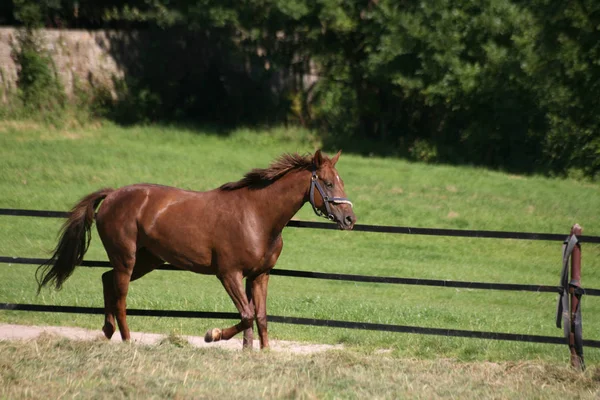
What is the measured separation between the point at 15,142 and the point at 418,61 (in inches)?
436

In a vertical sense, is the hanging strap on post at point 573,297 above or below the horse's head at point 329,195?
below

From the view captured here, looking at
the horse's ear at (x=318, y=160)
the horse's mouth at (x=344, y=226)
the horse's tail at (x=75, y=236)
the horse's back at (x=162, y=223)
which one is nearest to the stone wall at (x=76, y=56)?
the horse's tail at (x=75, y=236)

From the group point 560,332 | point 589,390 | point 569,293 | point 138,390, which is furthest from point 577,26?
point 138,390

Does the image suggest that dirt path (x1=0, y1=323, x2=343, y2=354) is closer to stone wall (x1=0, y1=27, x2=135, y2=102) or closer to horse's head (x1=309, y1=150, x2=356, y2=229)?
horse's head (x1=309, y1=150, x2=356, y2=229)

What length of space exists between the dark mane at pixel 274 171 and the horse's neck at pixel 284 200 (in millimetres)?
117

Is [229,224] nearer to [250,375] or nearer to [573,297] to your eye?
[250,375]

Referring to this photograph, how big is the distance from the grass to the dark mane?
161cm

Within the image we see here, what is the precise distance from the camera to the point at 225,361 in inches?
309

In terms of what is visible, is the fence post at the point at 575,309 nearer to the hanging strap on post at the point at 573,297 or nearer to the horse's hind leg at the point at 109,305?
the hanging strap on post at the point at 573,297

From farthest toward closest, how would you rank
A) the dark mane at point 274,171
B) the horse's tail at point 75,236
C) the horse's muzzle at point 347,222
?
1. the horse's tail at point 75,236
2. the dark mane at point 274,171
3. the horse's muzzle at point 347,222

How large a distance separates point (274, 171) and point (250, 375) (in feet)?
6.86

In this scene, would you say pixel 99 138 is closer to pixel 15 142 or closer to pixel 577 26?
pixel 15 142

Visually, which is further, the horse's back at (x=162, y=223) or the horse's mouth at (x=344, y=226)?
the horse's back at (x=162, y=223)

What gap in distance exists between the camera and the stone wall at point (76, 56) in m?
25.4
